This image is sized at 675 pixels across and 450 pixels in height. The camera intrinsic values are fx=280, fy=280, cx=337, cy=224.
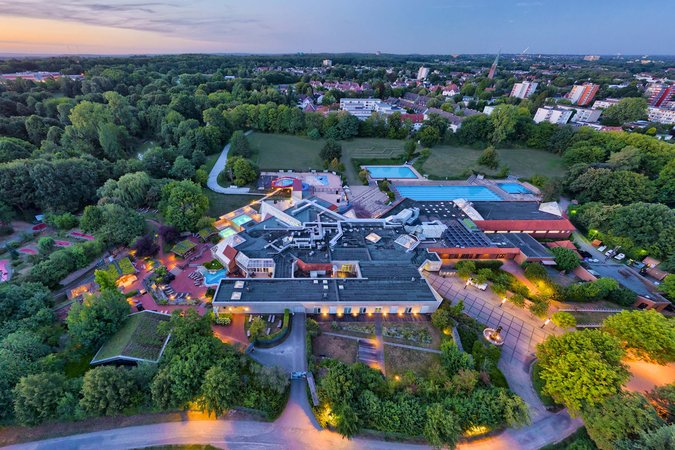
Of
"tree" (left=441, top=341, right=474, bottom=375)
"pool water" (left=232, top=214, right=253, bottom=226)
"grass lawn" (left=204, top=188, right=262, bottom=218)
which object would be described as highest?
"tree" (left=441, top=341, right=474, bottom=375)

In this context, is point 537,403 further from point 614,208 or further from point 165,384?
point 614,208

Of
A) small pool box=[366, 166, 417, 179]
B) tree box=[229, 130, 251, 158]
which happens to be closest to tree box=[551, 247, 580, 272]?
small pool box=[366, 166, 417, 179]

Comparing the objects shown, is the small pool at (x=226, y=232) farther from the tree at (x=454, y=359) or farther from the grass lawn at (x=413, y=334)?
the tree at (x=454, y=359)

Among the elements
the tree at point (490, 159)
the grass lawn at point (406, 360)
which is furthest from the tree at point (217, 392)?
the tree at point (490, 159)

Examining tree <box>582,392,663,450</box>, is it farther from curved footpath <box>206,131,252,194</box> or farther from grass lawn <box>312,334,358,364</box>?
curved footpath <box>206,131,252,194</box>

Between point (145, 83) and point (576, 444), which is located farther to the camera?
point (145, 83)

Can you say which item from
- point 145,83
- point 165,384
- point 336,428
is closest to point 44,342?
point 165,384
